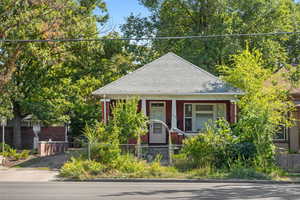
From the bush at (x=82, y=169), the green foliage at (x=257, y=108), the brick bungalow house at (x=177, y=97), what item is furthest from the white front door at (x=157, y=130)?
the bush at (x=82, y=169)

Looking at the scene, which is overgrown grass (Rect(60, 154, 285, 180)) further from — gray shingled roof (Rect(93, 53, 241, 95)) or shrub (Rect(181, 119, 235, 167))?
gray shingled roof (Rect(93, 53, 241, 95))

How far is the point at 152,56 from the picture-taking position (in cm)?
3578

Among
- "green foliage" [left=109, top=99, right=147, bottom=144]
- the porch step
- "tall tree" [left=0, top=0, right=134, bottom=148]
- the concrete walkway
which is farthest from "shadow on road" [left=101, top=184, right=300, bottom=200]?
"tall tree" [left=0, top=0, right=134, bottom=148]

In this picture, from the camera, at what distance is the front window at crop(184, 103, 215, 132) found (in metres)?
25.7

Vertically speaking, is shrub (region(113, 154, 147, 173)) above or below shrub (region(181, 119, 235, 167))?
below

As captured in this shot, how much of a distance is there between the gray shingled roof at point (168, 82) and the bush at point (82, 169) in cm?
596

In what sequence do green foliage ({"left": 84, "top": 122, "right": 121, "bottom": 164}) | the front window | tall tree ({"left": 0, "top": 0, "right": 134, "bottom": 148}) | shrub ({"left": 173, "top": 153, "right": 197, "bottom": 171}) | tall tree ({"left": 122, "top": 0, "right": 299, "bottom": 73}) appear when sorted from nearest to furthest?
green foliage ({"left": 84, "top": 122, "right": 121, "bottom": 164}), shrub ({"left": 173, "top": 153, "right": 197, "bottom": 171}), tall tree ({"left": 0, "top": 0, "right": 134, "bottom": 148}), the front window, tall tree ({"left": 122, "top": 0, "right": 299, "bottom": 73})

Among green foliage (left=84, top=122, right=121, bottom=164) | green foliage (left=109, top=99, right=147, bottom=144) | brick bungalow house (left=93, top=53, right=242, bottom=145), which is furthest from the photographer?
brick bungalow house (left=93, top=53, right=242, bottom=145)

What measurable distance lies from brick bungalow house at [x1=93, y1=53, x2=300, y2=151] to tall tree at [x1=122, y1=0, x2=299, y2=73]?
17.1ft

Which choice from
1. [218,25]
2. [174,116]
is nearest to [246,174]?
[174,116]

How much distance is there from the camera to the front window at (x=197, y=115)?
84.4 feet

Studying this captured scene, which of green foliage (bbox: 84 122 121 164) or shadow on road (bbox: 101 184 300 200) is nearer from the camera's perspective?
shadow on road (bbox: 101 184 300 200)

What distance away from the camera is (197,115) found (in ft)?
84.7

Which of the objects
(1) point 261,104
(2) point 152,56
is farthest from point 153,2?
(1) point 261,104
